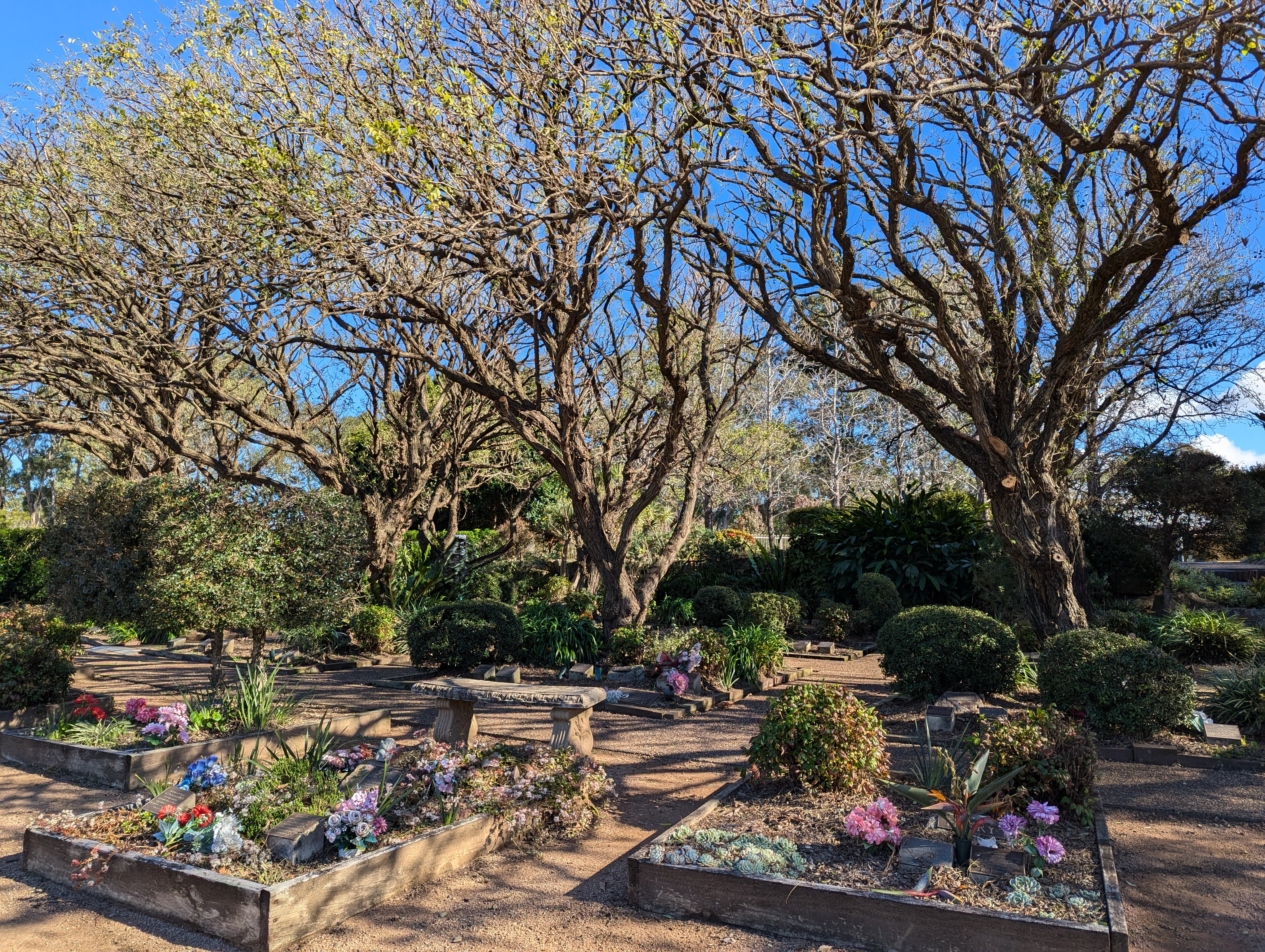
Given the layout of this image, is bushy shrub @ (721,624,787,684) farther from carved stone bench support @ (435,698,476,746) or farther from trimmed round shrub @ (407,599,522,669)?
carved stone bench support @ (435,698,476,746)

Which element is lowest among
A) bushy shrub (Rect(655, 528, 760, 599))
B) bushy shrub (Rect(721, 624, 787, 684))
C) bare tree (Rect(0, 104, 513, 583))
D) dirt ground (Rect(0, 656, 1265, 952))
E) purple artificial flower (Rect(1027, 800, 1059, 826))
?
dirt ground (Rect(0, 656, 1265, 952))

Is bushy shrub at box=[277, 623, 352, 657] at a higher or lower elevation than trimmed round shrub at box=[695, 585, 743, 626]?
lower

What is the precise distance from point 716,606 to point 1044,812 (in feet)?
30.3

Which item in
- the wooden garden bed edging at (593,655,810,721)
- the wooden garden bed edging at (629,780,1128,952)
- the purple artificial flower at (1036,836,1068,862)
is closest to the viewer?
the wooden garden bed edging at (629,780,1128,952)

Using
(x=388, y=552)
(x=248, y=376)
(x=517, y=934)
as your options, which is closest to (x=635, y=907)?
(x=517, y=934)

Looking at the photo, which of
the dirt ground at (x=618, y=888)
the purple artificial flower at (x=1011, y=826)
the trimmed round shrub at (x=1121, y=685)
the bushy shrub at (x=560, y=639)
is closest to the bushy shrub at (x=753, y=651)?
the bushy shrub at (x=560, y=639)

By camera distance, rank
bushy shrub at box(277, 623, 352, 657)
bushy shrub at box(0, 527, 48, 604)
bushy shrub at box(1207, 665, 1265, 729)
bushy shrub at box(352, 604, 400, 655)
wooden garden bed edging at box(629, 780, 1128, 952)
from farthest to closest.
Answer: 1. bushy shrub at box(0, 527, 48, 604)
2. bushy shrub at box(352, 604, 400, 655)
3. bushy shrub at box(277, 623, 352, 657)
4. bushy shrub at box(1207, 665, 1265, 729)
5. wooden garden bed edging at box(629, 780, 1128, 952)

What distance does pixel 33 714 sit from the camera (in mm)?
7809

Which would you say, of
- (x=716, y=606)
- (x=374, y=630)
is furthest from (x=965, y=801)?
(x=374, y=630)

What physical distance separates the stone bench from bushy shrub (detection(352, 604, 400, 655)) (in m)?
7.14

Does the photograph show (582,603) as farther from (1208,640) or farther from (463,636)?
(1208,640)

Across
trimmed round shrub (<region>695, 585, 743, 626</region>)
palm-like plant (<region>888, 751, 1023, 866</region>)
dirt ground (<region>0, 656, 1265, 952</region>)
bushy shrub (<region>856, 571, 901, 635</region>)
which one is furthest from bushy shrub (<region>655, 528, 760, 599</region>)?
palm-like plant (<region>888, 751, 1023, 866</region>)

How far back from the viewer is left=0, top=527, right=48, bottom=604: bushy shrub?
69.0 feet

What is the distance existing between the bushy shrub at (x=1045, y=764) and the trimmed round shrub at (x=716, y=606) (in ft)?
26.9
